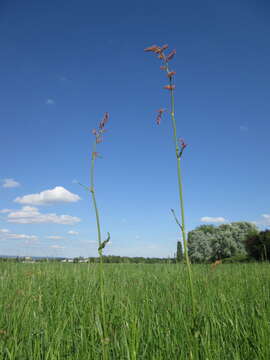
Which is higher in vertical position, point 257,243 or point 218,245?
point 218,245

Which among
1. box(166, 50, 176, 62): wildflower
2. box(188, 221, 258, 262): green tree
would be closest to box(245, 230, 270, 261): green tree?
box(188, 221, 258, 262): green tree

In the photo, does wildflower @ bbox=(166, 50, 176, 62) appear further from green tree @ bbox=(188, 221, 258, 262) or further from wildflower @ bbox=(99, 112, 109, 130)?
green tree @ bbox=(188, 221, 258, 262)

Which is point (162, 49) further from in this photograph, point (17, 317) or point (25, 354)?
point (17, 317)

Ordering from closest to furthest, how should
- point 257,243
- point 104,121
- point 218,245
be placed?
point 104,121, point 257,243, point 218,245

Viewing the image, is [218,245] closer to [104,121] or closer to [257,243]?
[257,243]

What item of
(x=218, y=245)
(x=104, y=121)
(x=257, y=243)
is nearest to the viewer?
(x=104, y=121)

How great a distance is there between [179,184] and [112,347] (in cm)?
140

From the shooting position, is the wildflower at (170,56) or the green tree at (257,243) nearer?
the wildflower at (170,56)

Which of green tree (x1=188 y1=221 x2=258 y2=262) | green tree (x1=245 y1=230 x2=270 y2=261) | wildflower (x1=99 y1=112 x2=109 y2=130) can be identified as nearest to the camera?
wildflower (x1=99 y1=112 x2=109 y2=130)

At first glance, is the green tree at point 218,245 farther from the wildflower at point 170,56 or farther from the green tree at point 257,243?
the wildflower at point 170,56

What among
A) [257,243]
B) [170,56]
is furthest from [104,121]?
[257,243]

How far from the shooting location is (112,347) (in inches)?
72.1

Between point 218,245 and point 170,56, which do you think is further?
point 218,245

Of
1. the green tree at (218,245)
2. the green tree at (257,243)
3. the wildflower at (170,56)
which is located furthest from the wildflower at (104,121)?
the green tree at (218,245)
